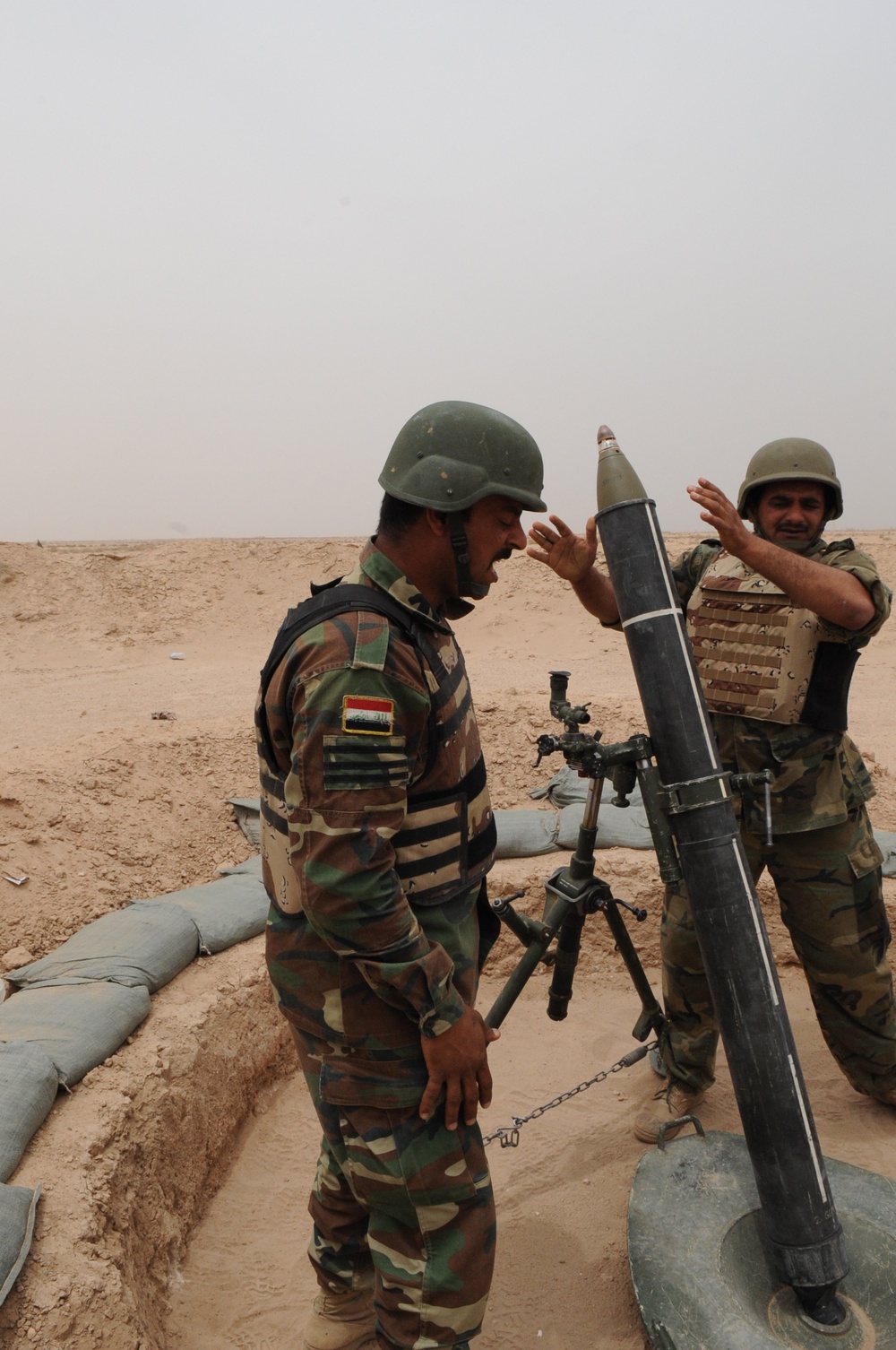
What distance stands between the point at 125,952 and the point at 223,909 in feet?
1.71

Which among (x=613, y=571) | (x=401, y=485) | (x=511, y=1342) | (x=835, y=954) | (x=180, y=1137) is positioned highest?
(x=401, y=485)

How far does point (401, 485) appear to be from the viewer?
1.82m

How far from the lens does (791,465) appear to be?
9.12 feet

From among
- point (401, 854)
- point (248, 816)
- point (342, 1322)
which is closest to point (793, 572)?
point (401, 854)

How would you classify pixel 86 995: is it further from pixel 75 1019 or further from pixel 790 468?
pixel 790 468

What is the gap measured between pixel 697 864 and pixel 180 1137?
196 centimetres

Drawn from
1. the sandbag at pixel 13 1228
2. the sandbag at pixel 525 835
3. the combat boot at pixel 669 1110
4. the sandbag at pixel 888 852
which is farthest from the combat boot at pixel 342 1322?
the sandbag at pixel 888 852

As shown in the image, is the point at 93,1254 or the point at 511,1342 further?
the point at 511,1342

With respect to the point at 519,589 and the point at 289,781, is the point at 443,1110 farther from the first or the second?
the point at 519,589

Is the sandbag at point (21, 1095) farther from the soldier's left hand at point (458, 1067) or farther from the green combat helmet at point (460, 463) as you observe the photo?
the green combat helmet at point (460, 463)

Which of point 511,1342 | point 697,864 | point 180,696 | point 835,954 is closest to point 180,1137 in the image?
point 511,1342

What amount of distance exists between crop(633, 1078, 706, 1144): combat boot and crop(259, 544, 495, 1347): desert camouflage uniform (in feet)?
4.59

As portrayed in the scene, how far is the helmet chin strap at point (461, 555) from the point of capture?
72.3 inches

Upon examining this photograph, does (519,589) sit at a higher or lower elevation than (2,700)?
higher
